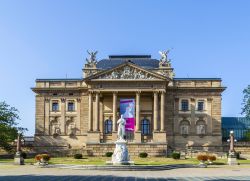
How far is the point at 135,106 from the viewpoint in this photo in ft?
310

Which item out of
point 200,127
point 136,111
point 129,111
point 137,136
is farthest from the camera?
point 200,127

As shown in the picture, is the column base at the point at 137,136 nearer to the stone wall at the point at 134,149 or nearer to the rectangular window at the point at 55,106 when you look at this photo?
the stone wall at the point at 134,149

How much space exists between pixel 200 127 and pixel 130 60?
62.0 feet

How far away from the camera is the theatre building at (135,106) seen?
9369cm

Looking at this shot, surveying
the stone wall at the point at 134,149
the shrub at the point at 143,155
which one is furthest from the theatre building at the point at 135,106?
the shrub at the point at 143,155

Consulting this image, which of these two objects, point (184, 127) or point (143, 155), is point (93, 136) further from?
point (184, 127)

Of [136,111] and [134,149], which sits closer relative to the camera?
[134,149]

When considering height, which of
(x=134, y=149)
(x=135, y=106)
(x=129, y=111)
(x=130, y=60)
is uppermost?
(x=130, y=60)

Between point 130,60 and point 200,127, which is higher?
point 130,60

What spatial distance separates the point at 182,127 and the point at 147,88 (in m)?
11.4

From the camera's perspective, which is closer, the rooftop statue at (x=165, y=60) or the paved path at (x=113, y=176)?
the paved path at (x=113, y=176)

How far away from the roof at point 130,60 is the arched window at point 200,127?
13.9m

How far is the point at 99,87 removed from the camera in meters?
94.1

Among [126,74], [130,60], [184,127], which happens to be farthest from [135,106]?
[184,127]
